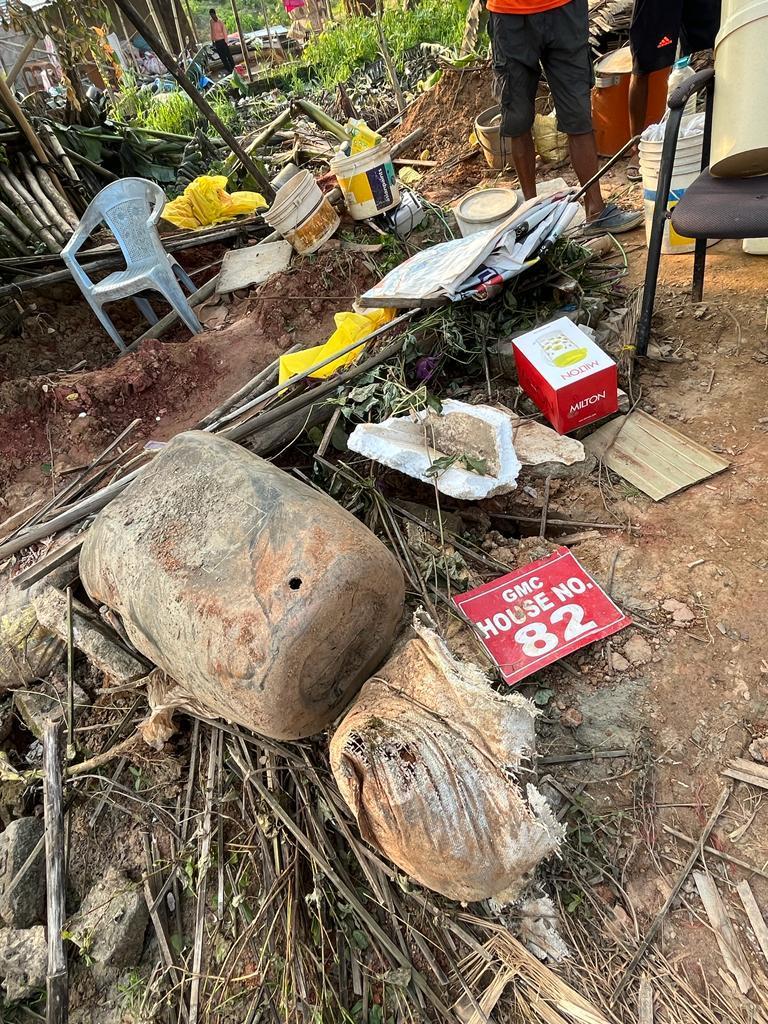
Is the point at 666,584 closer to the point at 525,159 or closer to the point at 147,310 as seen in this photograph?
the point at 525,159

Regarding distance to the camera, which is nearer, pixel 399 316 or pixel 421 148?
pixel 399 316

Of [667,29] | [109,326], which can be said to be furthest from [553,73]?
[109,326]

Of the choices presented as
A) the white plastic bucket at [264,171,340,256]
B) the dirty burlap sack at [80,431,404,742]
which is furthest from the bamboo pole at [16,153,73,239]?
the dirty burlap sack at [80,431,404,742]

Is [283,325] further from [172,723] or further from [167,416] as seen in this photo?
[172,723]

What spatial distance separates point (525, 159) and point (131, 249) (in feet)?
9.57

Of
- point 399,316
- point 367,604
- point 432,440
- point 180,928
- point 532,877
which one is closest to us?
point 532,877

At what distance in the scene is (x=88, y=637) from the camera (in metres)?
2.45

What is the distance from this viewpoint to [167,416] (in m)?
3.92

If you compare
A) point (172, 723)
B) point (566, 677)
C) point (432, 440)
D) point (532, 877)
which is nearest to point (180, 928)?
point (172, 723)

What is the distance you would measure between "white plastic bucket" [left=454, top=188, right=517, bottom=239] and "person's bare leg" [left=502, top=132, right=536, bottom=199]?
78 centimetres

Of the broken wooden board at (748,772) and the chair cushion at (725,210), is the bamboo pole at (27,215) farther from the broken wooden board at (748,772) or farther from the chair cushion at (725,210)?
the broken wooden board at (748,772)

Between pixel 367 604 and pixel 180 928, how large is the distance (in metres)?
1.22

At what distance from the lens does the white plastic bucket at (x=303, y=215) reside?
438 centimetres

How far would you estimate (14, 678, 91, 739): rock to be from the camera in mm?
2510
